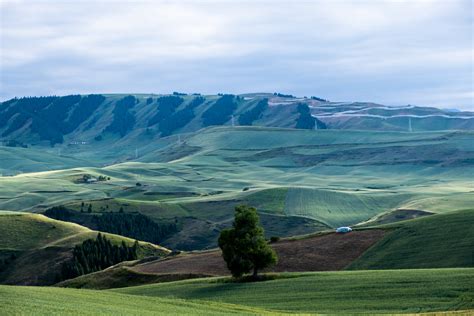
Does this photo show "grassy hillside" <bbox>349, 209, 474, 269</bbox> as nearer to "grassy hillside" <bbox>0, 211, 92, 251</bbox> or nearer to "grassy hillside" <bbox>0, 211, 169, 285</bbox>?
"grassy hillside" <bbox>0, 211, 169, 285</bbox>

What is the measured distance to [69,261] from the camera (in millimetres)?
105312

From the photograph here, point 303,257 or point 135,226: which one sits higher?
point 303,257

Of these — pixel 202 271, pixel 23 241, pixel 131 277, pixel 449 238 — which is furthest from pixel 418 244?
pixel 23 241

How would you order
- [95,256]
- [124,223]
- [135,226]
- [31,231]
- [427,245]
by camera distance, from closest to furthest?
[427,245], [95,256], [31,231], [135,226], [124,223]

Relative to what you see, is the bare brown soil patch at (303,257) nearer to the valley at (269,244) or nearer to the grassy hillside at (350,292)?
the valley at (269,244)

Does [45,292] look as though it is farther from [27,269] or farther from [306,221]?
[306,221]

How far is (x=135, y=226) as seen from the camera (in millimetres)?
156625

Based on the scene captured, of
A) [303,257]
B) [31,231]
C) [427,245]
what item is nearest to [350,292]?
A: [427,245]

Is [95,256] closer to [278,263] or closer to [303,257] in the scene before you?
[278,263]

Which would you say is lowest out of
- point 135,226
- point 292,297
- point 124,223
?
point 135,226

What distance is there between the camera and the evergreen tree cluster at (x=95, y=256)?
3994 inches

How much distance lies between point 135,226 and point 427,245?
88.1 m

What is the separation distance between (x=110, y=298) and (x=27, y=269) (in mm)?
62437

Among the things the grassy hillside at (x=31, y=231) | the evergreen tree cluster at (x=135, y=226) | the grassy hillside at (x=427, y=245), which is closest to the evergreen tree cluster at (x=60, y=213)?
the evergreen tree cluster at (x=135, y=226)
